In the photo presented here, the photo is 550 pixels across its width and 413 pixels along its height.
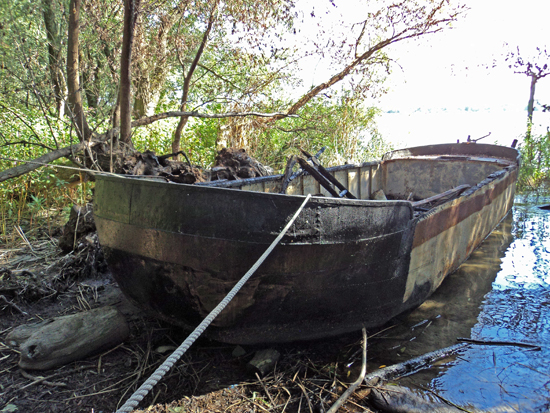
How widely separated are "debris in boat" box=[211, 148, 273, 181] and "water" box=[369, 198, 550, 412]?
2810 mm

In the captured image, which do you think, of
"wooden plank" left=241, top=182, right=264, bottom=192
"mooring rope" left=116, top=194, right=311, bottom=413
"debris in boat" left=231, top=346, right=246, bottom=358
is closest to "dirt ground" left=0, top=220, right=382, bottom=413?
"debris in boat" left=231, top=346, right=246, bottom=358

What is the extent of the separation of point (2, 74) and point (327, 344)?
6480 mm

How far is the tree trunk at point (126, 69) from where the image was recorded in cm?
548

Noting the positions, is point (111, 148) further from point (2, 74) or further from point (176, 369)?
point (176, 369)

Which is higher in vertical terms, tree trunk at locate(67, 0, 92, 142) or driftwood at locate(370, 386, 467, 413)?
tree trunk at locate(67, 0, 92, 142)

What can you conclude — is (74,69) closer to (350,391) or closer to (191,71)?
(191,71)

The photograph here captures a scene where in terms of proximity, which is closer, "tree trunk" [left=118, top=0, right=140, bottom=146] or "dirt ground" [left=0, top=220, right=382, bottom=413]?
"dirt ground" [left=0, top=220, right=382, bottom=413]

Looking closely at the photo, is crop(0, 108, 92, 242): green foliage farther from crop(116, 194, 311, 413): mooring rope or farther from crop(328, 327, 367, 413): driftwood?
crop(328, 327, 367, 413): driftwood

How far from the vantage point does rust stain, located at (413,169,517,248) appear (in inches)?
142

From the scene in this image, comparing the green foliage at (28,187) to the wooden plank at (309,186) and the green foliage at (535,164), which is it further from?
the green foliage at (535,164)

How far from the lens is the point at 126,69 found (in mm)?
5602

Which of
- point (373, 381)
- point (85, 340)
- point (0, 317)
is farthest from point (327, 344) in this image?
point (0, 317)

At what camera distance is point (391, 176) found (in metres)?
7.97

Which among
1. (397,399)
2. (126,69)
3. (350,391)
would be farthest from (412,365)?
(126,69)
